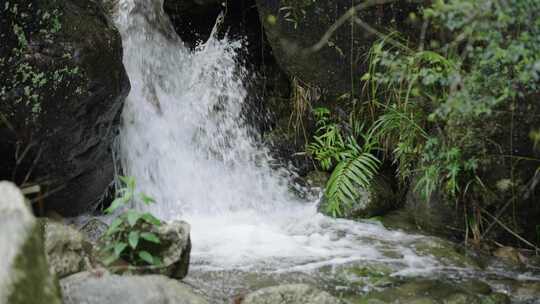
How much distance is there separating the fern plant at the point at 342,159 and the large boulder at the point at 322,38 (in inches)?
18.0

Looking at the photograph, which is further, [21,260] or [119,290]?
[119,290]

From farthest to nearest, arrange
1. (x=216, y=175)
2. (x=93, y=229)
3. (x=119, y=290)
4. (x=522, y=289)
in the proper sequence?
(x=216, y=175)
(x=93, y=229)
(x=522, y=289)
(x=119, y=290)

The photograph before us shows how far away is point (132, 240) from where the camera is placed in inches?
147

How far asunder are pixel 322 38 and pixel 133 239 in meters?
3.62

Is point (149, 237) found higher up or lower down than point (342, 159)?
higher up

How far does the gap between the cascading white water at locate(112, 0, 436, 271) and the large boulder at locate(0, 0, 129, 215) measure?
0.91m

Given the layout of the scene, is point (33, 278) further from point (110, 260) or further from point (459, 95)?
point (459, 95)

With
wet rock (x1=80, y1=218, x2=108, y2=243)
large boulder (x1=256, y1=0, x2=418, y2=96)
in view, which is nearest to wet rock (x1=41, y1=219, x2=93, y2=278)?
wet rock (x1=80, y1=218, x2=108, y2=243)

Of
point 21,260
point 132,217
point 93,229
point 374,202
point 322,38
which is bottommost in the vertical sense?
point 374,202

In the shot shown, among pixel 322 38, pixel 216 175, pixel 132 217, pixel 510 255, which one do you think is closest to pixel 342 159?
pixel 322 38

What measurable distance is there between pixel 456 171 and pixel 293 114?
253 centimetres

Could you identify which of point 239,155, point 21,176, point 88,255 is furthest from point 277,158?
point 88,255

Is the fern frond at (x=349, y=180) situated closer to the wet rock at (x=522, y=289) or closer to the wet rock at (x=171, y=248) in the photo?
the wet rock at (x=522, y=289)

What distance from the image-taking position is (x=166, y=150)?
711cm
